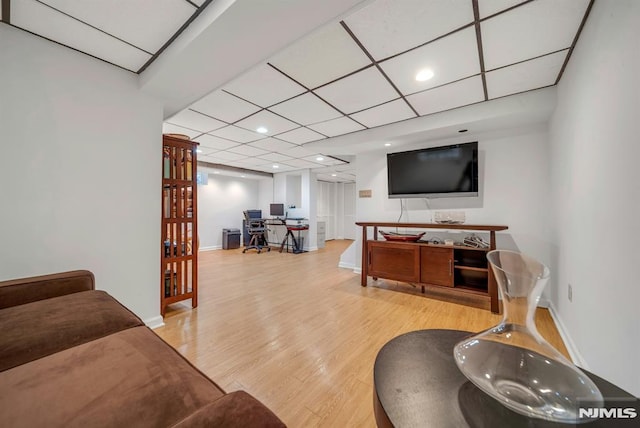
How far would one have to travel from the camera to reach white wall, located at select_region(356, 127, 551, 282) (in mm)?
2957

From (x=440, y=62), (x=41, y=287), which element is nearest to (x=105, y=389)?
(x=41, y=287)

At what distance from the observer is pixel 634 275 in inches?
41.7

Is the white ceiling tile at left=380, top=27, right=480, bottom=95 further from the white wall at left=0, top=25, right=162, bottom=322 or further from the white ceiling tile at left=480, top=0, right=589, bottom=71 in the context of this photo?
the white wall at left=0, top=25, right=162, bottom=322

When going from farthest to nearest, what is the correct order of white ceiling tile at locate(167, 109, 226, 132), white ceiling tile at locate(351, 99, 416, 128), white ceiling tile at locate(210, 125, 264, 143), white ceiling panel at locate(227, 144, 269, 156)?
white ceiling panel at locate(227, 144, 269, 156)
white ceiling tile at locate(210, 125, 264, 143)
white ceiling tile at locate(167, 109, 226, 132)
white ceiling tile at locate(351, 99, 416, 128)

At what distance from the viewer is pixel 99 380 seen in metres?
0.76

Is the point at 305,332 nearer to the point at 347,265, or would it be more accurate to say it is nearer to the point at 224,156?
the point at 347,265

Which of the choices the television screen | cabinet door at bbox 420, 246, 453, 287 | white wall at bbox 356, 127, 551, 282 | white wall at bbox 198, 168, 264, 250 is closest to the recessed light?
white wall at bbox 356, 127, 551, 282

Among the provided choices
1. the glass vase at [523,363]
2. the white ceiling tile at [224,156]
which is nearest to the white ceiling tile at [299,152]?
the white ceiling tile at [224,156]

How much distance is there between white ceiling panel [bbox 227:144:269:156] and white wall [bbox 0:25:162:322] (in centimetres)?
231

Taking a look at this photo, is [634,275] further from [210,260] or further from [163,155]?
[210,260]

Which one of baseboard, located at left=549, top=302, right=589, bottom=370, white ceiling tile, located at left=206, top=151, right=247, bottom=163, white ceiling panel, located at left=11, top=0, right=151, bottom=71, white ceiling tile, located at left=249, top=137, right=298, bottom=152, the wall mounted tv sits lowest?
baseboard, located at left=549, top=302, right=589, bottom=370

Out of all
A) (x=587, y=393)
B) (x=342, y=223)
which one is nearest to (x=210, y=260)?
(x=342, y=223)

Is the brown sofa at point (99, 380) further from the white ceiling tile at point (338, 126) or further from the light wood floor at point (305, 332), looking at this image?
the white ceiling tile at point (338, 126)

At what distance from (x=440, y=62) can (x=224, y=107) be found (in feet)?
7.64
